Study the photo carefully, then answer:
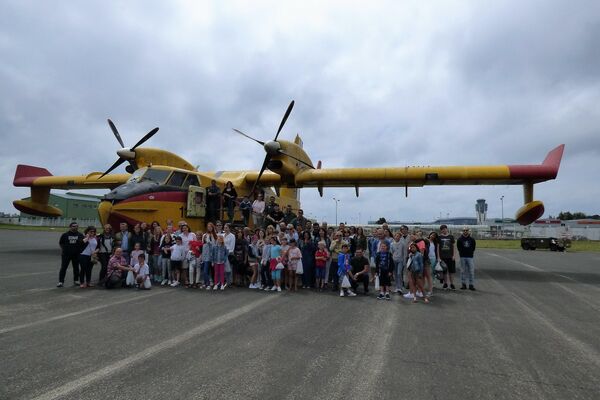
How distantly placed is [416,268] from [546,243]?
3171 cm

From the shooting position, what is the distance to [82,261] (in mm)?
9141

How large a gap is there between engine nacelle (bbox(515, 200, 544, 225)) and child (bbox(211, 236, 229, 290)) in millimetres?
12940

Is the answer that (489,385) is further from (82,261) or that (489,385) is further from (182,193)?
(182,193)

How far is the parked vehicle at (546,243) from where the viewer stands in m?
32.0

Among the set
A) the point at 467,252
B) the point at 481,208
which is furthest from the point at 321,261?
the point at 481,208

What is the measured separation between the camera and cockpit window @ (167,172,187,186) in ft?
41.5

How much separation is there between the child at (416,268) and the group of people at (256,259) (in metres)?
0.03

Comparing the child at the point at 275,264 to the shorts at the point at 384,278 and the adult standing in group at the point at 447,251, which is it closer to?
the shorts at the point at 384,278

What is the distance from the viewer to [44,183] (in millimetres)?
20969

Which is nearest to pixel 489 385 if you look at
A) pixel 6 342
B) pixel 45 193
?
pixel 6 342

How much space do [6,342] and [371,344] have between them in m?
4.76

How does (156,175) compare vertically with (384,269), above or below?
above

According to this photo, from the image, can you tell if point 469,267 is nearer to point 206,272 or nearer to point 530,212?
point 206,272

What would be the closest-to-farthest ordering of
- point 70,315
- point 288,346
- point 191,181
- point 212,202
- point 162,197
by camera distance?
point 288,346 → point 70,315 → point 162,197 → point 191,181 → point 212,202
